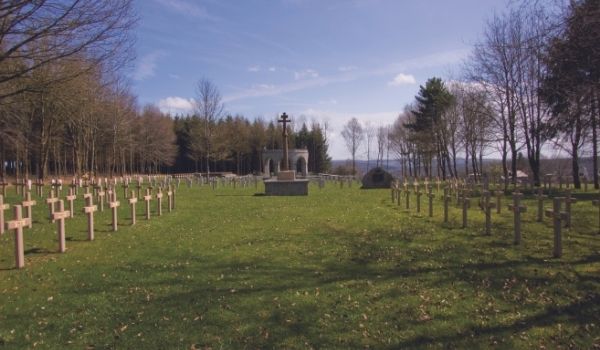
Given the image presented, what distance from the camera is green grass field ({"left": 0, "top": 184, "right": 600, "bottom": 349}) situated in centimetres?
449

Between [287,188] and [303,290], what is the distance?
20.3 meters

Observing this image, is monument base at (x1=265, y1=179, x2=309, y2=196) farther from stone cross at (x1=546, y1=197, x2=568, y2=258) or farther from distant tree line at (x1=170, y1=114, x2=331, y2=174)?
distant tree line at (x1=170, y1=114, x2=331, y2=174)

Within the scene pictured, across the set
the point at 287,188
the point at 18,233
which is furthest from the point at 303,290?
the point at 287,188

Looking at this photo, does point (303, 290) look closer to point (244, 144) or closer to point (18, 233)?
point (18, 233)

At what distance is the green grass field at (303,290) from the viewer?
4492 mm

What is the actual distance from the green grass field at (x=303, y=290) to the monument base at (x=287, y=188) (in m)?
15.0

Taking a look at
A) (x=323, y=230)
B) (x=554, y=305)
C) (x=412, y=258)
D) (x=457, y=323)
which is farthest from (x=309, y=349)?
(x=323, y=230)

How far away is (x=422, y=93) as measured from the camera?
45.4 metres

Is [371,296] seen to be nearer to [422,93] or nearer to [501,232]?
[501,232]

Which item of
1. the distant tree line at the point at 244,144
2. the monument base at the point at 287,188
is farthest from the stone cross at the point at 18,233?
the distant tree line at the point at 244,144

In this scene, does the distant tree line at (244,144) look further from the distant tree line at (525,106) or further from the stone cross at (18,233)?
the stone cross at (18,233)

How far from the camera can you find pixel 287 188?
2630cm

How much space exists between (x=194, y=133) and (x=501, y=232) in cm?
5117

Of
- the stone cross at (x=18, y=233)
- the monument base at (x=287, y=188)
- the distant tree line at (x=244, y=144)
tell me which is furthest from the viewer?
the distant tree line at (x=244, y=144)
